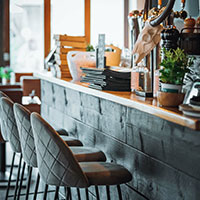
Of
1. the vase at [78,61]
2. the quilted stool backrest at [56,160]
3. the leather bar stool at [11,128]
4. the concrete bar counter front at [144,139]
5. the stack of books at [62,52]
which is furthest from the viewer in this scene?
the stack of books at [62,52]

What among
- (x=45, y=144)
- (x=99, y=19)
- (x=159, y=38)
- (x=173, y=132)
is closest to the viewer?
(x=173, y=132)

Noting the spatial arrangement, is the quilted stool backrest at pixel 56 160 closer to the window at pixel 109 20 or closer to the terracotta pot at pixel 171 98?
the terracotta pot at pixel 171 98

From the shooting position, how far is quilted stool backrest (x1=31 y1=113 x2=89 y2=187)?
1.89 metres

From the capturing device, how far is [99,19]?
8523 mm

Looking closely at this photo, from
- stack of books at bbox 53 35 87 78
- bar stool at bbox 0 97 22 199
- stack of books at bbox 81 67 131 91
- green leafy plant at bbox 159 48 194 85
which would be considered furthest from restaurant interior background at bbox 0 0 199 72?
green leafy plant at bbox 159 48 194 85

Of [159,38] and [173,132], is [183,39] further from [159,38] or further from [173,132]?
[173,132]

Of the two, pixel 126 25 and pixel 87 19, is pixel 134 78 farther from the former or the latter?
pixel 87 19

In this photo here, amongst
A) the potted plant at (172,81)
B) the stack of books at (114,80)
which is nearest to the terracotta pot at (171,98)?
the potted plant at (172,81)

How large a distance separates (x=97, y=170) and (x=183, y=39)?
2.62ft

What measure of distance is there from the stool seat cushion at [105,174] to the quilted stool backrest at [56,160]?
6 cm

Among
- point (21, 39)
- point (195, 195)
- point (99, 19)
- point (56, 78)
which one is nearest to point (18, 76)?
point (21, 39)

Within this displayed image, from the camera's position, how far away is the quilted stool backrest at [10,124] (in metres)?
2.89

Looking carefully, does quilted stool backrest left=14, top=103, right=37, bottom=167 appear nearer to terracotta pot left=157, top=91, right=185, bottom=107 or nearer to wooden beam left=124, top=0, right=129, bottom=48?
terracotta pot left=157, top=91, right=185, bottom=107

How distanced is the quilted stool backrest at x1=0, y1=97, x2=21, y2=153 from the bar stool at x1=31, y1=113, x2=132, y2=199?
2.79 ft
